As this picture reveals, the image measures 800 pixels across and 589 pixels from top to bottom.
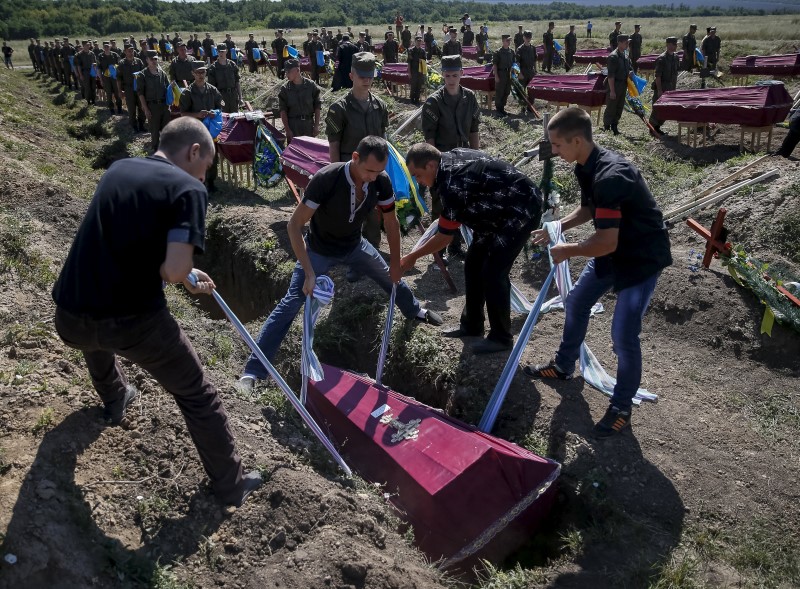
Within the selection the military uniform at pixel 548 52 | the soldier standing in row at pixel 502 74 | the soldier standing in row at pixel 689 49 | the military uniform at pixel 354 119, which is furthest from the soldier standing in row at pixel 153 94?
the military uniform at pixel 548 52

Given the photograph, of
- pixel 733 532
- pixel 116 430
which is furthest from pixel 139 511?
pixel 733 532

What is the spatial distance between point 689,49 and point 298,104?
1312 cm

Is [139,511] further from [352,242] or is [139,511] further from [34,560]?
[352,242]

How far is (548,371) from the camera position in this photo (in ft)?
15.4

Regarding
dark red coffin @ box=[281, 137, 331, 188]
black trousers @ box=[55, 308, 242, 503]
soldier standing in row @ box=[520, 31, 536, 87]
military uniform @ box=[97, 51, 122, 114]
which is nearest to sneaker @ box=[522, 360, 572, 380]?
black trousers @ box=[55, 308, 242, 503]

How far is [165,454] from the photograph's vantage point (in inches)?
143

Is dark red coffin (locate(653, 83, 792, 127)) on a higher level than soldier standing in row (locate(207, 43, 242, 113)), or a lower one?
lower

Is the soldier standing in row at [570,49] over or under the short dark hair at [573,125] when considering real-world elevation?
under

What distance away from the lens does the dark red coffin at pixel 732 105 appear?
9.62 m

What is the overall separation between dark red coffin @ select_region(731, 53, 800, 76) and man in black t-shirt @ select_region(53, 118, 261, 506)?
726 inches

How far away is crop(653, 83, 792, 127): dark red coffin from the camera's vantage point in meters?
9.62

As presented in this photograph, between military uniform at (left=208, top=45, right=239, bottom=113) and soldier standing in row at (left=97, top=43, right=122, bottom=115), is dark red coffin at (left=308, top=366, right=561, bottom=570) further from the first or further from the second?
soldier standing in row at (left=97, top=43, right=122, bottom=115)

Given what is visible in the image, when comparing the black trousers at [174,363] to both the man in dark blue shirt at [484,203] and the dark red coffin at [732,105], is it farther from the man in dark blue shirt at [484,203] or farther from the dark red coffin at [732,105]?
the dark red coffin at [732,105]

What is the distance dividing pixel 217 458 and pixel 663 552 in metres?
2.25
